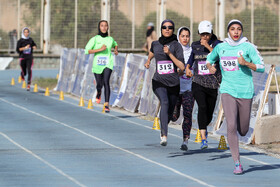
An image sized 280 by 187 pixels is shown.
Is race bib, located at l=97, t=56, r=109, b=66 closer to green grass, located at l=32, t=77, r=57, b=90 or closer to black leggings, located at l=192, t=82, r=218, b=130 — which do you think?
black leggings, located at l=192, t=82, r=218, b=130

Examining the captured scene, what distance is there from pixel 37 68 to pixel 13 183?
2920 cm

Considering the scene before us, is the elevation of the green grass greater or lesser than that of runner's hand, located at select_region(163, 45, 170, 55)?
lesser

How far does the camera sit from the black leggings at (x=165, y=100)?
42.7 ft

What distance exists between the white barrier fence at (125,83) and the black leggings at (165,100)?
209 cm

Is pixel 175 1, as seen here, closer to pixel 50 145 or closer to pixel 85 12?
pixel 85 12

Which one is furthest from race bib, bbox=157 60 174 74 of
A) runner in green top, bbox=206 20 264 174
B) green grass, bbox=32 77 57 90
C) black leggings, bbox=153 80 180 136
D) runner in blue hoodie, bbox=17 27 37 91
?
green grass, bbox=32 77 57 90

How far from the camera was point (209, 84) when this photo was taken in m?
12.9

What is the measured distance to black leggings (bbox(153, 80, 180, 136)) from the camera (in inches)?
512

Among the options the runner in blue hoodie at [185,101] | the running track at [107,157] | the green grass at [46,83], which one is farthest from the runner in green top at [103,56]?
the green grass at [46,83]

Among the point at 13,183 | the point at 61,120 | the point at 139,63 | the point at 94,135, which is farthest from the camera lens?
the point at 139,63

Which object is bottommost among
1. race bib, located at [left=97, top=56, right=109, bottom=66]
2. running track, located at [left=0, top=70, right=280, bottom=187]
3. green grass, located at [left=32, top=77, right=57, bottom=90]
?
running track, located at [left=0, top=70, right=280, bottom=187]

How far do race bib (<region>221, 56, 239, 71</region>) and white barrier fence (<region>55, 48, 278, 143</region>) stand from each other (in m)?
3.63

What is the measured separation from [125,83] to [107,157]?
9195 mm

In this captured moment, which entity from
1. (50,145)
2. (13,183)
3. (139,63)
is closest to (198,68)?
(50,145)
